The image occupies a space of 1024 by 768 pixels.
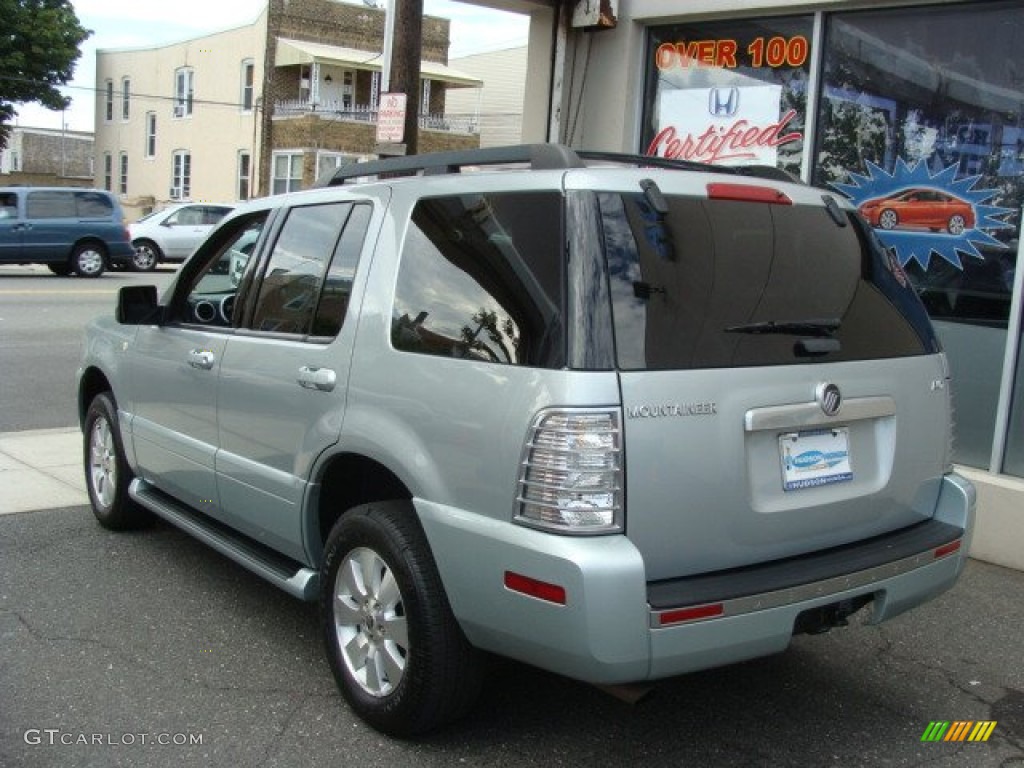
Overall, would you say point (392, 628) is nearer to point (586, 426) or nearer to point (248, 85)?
point (586, 426)

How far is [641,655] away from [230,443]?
2.16m

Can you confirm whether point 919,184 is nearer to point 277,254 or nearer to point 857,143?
point 857,143

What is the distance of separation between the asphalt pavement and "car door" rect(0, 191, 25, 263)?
17.3m

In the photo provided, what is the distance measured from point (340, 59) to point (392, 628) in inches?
1319

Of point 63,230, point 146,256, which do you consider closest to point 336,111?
point 146,256

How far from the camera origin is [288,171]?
116 feet

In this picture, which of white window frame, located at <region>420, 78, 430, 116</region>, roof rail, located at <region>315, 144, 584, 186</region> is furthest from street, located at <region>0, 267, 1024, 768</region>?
white window frame, located at <region>420, 78, 430, 116</region>

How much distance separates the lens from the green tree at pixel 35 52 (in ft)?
128

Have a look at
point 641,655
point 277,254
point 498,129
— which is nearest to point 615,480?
point 641,655

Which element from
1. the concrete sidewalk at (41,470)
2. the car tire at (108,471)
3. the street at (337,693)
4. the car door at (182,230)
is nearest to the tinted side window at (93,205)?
the car door at (182,230)

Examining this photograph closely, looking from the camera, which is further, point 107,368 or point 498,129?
Answer: point 498,129

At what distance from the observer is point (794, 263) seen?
11.3ft

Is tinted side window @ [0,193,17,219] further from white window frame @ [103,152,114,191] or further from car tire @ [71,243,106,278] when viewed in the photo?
white window frame @ [103,152,114,191]

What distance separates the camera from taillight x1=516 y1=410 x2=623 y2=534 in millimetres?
2869
